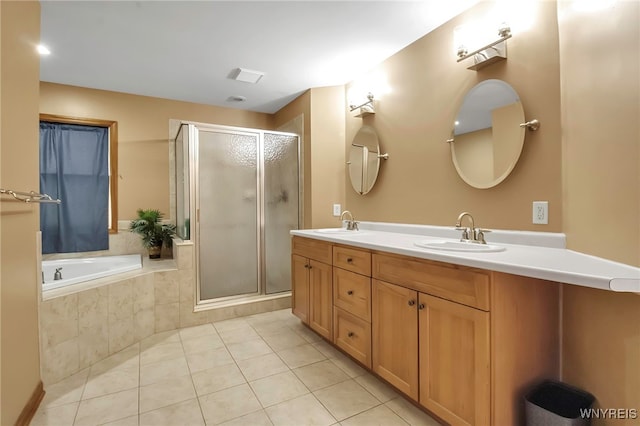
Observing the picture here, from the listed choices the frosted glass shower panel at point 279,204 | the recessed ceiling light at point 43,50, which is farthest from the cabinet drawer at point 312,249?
the recessed ceiling light at point 43,50

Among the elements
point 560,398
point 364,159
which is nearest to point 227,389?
point 560,398

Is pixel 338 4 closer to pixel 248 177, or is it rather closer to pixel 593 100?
pixel 593 100

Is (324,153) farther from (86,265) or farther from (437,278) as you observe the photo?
(86,265)

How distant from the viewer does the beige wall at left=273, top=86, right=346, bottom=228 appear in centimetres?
323

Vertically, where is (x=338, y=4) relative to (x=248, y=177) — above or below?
above

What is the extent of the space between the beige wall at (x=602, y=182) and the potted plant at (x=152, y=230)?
11.4 ft

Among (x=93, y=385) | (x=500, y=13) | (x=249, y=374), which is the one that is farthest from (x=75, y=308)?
(x=500, y=13)

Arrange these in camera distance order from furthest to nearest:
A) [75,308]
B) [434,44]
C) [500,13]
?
1. [434,44]
2. [75,308]
3. [500,13]

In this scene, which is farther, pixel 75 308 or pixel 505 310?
pixel 75 308

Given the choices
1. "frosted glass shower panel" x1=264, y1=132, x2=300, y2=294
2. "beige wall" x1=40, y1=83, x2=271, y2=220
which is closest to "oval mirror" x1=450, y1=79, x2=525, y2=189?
"frosted glass shower panel" x1=264, y1=132, x2=300, y2=294

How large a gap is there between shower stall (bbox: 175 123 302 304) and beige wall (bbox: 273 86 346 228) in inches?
12.1

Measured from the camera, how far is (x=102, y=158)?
333 centimetres

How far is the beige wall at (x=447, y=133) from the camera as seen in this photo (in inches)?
61.4

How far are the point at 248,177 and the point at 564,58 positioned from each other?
260cm
